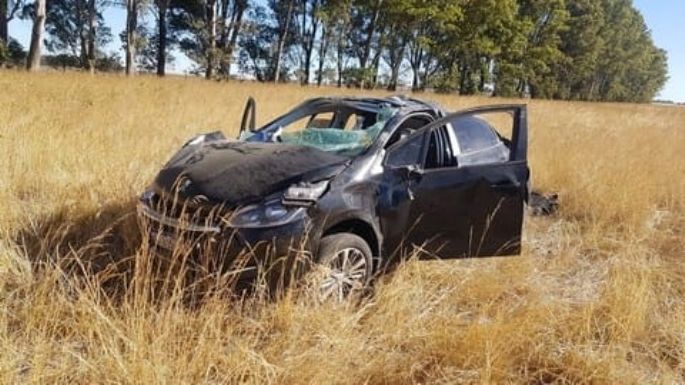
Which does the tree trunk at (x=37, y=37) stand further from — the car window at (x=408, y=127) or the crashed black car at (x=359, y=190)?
the car window at (x=408, y=127)

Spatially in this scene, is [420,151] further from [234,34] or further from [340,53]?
[340,53]

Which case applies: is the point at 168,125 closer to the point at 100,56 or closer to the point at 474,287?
the point at 474,287

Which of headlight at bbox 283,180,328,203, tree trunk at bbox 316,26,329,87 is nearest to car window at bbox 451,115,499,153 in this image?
headlight at bbox 283,180,328,203

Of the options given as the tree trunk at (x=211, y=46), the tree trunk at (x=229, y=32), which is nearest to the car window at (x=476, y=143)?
the tree trunk at (x=229, y=32)

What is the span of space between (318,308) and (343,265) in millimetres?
392

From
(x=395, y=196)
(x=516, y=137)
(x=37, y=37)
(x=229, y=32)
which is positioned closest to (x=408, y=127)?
(x=395, y=196)

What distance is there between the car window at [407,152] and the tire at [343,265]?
27.0 inches

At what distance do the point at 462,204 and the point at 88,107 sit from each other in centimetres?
726

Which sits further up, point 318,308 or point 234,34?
point 234,34

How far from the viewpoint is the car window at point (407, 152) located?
3.62 m

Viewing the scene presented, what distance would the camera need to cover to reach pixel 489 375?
2.50 metres

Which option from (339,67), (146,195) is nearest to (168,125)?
(146,195)

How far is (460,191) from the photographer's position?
388 centimetres

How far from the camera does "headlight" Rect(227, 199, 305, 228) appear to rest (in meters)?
2.96
